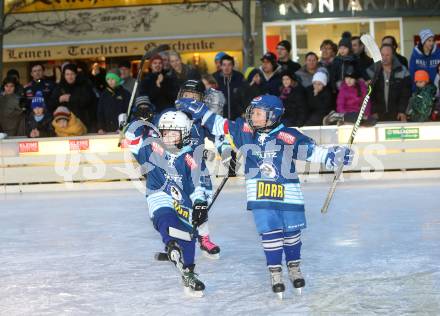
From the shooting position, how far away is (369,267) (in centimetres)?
644

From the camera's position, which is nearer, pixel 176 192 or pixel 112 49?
pixel 176 192

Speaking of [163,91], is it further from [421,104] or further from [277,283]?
[277,283]

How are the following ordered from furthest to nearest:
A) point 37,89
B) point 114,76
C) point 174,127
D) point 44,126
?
1. point 37,89
2. point 44,126
3. point 114,76
4. point 174,127

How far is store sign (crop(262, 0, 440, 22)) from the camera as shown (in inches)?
768

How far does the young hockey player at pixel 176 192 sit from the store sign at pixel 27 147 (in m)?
6.70

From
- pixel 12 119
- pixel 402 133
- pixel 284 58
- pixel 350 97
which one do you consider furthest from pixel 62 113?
pixel 402 133

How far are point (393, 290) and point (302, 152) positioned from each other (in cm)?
101

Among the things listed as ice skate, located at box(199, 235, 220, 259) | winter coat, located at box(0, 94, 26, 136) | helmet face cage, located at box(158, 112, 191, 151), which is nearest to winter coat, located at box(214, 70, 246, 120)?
winter coat, located at box(0, 94, 26, 136)

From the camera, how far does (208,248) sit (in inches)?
283

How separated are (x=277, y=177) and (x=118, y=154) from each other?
708cm

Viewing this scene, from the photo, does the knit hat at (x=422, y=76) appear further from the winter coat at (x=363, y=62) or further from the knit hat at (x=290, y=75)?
the knit hat at (x=290, y=75)

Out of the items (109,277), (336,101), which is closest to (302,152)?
(109,277)

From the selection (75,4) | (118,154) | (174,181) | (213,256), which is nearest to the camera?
(174,181)

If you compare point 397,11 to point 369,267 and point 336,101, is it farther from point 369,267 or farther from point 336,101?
point 369,267
